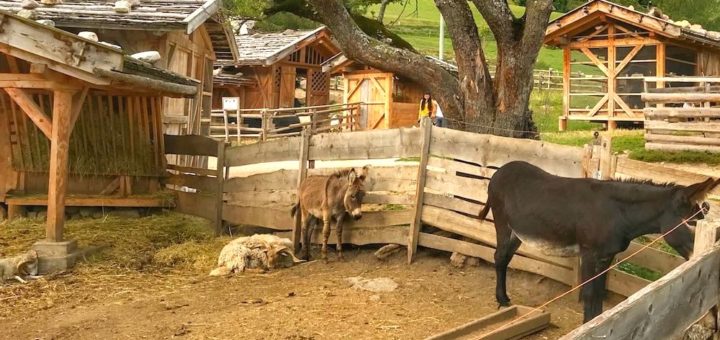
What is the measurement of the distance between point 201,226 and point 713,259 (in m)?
7.98

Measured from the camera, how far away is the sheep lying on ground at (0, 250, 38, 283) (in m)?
7.77

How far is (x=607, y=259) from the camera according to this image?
18.4 feet

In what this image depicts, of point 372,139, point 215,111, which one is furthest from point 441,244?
point 215,111

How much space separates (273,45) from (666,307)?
82.0ft

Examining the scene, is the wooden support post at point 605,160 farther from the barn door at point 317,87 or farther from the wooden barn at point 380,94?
the barn door at point 317,87

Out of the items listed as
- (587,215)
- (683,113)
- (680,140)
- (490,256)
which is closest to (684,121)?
(683,113)

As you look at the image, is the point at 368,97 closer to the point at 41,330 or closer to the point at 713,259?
the point at 41,330

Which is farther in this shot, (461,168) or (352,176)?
(352,176)

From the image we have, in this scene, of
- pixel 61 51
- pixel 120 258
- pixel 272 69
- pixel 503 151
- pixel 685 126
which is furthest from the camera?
pixel 272 69

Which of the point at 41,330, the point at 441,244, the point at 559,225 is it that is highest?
the point at 559,225

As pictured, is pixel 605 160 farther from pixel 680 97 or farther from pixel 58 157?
pixel 680 97

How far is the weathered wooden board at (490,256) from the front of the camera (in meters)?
6.81

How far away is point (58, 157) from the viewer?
8.21m

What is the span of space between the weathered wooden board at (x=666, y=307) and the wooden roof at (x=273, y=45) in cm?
2264
